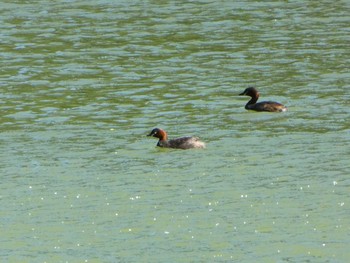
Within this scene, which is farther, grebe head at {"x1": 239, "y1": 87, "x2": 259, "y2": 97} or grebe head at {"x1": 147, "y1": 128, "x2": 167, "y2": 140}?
grebe head at {"x1": 239, "y1": 87, "x2": 259, "y2": 97}

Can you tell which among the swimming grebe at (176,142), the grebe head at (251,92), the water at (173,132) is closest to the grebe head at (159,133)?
the swimming grebe at (176,142)

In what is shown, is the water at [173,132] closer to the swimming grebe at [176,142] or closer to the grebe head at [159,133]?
the swimming grebe at [176,142]

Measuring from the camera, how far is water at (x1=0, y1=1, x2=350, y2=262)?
13820 millimetres

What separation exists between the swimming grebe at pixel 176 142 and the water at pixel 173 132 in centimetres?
12

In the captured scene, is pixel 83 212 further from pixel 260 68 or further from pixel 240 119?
pixel 260 68

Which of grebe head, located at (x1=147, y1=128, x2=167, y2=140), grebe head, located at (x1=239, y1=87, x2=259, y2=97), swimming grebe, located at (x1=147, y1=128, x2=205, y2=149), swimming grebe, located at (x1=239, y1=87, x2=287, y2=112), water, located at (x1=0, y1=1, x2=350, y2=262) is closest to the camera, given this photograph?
water, located at (x1=0, y1=1, x2=350, y2=262)

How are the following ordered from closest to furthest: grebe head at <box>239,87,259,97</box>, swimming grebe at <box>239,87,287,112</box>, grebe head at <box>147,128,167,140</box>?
grebe head at <box>147,128,167,140</box> < swimming grebe at <box>239,87,287,112</box> < grebe head at <box>239,87,259,97</box>

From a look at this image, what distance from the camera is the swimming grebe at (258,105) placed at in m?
20.4

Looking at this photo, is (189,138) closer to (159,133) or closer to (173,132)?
(159,133)

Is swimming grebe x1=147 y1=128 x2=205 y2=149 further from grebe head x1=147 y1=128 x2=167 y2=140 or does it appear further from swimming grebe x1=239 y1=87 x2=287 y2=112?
swimming grebe x1=239 y1=87 x2=287 y2=112

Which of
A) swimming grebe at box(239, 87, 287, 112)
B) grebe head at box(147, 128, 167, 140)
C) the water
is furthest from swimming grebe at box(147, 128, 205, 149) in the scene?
swimming grebe at box(239, 87, 287, 112)

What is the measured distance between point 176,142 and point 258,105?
2.87m

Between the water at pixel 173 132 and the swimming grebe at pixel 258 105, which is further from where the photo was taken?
the swimming grebe at pixel 258 105

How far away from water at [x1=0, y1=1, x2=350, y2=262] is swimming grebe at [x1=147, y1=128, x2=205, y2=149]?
0.41 feet
